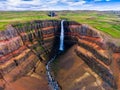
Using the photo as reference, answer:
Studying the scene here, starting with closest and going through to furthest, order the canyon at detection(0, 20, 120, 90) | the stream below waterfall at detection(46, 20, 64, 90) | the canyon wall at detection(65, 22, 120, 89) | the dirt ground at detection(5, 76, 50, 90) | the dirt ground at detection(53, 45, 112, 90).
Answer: the dirt ground at detection(53, 45, 112, 90)
the dirt ground at detection(5, 76, 50, 90)
the canyon wall at detection(65, 22, 120, 89)
the canyon at detection(0, 20, 120, 90)
the stream below waterfall at detection(46, 20, 64, 90)

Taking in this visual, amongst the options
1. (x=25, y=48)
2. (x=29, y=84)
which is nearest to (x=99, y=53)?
(x=29, y=84)

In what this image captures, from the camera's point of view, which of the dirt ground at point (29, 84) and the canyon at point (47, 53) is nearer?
the dirt ground at point (29, 84)

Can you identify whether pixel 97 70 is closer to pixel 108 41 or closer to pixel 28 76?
pixel 108 41

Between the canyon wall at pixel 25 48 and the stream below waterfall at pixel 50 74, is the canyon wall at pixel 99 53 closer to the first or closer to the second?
the stream below waterfall at pixel 50 74

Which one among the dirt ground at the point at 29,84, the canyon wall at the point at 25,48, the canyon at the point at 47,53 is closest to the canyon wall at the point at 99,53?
the canyon at the point at 47,53

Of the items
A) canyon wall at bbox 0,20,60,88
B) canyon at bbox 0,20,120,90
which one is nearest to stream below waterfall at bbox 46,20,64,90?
canyon at bbox 0,20,120,90

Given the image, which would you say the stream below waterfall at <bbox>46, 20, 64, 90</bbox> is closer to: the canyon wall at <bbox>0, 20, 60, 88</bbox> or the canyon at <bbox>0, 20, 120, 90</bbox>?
the canyon at <bbox>0, 20, 120, 90</bbox>

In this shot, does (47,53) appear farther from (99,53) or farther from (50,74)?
(99,53)
